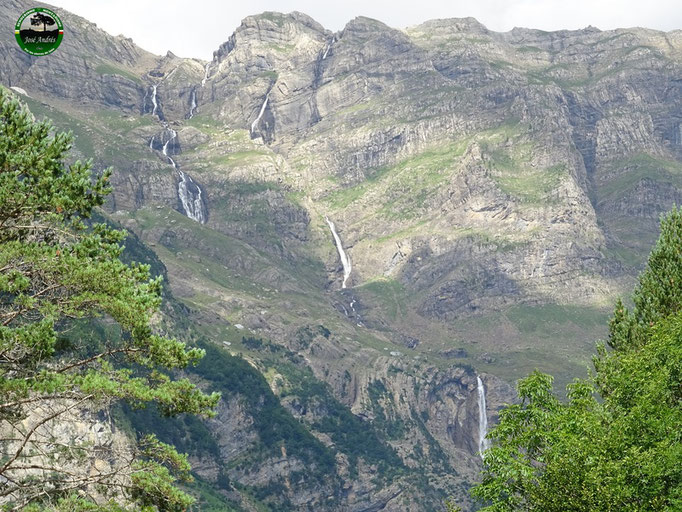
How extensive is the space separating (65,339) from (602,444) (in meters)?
32.0

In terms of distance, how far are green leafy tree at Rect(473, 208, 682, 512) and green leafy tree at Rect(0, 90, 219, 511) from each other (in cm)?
1971

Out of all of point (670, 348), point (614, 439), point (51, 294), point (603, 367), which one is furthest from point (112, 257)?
point (603, 367)

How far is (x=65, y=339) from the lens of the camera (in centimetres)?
4388

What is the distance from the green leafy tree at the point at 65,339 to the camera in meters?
38.9

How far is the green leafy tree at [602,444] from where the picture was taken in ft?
134

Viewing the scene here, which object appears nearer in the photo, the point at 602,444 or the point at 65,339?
the point at 65,339

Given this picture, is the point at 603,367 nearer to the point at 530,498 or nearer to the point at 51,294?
the point at 530,498

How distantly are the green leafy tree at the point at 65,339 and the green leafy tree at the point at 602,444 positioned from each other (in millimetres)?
19714

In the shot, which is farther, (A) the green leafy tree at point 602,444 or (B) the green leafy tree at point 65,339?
(A) the green leafy tree at point 602,444

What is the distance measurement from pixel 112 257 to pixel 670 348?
3630cm

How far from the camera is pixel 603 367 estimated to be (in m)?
62.9

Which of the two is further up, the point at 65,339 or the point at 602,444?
the point at 65,339

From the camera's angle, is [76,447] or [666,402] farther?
[666,402]

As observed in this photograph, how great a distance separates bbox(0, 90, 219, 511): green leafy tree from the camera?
38.9m
